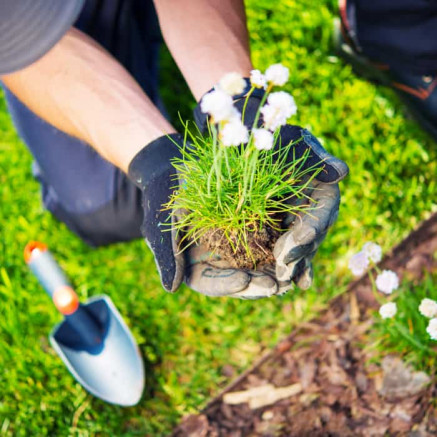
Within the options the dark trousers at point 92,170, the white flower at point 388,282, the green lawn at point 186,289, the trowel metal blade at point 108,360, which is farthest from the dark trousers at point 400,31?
the trowel metal blade at point 108,360

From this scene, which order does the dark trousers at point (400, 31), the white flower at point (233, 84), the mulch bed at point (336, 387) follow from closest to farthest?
1. the white flower at point (233, 84)
2. the mulch bed at point (336, 387)
3. the dark trousers at point (400, 31)

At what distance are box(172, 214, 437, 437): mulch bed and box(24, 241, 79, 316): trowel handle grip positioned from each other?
67 cm

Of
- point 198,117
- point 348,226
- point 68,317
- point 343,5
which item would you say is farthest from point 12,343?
point 343,5

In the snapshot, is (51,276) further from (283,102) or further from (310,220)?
(283,102)

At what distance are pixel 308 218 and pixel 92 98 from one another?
101 cm

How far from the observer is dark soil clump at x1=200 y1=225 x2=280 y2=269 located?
168 centimetres

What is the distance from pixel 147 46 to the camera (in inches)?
114

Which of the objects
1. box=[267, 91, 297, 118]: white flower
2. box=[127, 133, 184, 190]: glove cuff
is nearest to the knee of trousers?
box=[127, 133, 184, 190]: glove cuff

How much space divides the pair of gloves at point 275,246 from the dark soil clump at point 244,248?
0.04m

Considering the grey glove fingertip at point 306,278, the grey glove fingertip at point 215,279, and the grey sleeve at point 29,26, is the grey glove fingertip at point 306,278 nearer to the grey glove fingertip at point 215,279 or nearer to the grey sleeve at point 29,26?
the grey glove fingertip at point 215,279

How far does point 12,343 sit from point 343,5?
217 centimetres

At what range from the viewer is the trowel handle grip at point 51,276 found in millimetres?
2312

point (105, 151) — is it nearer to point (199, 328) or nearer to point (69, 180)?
point (69, 180)

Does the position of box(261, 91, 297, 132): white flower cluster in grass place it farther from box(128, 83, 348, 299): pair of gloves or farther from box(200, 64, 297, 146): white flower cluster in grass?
box(128, 83, 348, 299): pair of gloves
